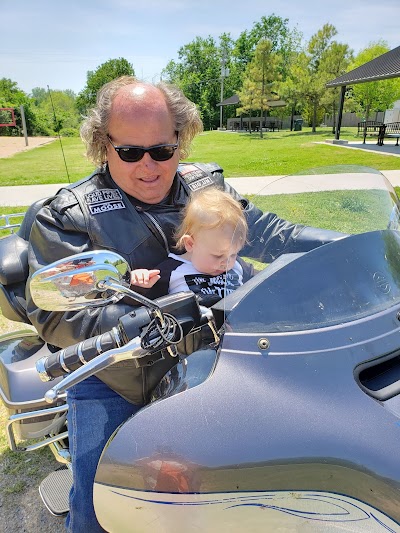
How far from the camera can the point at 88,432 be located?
1.57 m

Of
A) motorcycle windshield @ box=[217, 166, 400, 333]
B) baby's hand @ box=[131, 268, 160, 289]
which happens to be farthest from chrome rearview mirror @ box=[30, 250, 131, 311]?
baby's hand @ box=[131, 268, 160, 289]

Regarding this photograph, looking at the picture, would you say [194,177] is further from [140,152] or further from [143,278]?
[143,278]

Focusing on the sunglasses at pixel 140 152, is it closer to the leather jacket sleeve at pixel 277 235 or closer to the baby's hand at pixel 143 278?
the leather jacket sleeve at pixel 277 235

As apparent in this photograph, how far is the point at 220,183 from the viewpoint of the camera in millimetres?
2336

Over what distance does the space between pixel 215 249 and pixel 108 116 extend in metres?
0.83

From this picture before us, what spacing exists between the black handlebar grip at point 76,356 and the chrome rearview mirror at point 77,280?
0.11 metres

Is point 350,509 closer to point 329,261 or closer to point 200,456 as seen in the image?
point 200,456

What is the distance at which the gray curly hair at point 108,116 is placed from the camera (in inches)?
76.7

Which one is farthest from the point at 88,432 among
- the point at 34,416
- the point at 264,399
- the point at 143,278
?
the point at 264,399

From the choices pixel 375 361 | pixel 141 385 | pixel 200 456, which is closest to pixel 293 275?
pixel 375 361

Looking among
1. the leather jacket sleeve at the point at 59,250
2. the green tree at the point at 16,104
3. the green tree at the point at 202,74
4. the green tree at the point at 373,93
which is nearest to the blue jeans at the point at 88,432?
the leather jacket sleeve at the point at 59,250

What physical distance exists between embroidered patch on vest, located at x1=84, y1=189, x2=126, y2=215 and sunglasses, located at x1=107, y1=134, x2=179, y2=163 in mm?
142

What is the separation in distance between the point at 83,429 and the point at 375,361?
100 centimetres

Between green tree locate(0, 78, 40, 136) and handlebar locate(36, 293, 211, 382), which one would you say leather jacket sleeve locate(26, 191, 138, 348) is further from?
green tree locate(0, 78, 40, 136)
